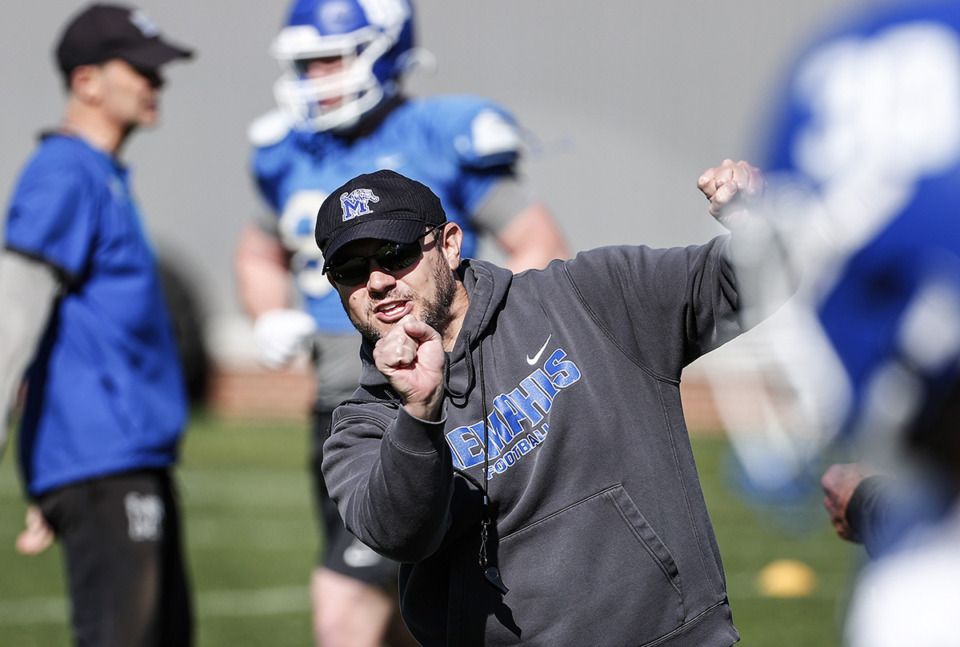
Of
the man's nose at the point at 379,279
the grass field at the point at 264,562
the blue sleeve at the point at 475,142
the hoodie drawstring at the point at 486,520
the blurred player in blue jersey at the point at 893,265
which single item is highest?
the blurred player in blue jersey at the point at 893,265

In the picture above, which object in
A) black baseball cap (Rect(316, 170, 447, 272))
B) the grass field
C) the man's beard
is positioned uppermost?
black baseball cap (Rect(316, 170, 447, 272))

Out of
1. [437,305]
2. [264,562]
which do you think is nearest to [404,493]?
[437,305]

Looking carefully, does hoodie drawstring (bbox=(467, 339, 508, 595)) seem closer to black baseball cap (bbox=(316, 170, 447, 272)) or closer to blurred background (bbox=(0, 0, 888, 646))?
black baseball cap (bbox=(316, 170, 447, 272))

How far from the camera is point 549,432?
2.79 metres

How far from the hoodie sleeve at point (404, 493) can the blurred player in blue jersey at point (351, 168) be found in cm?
211

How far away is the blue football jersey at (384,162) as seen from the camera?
460 cm

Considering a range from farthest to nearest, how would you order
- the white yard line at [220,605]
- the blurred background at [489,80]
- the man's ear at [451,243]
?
the blurred background at [489,80] → the white yard line at [220,605] → the man's ear at [451,243]

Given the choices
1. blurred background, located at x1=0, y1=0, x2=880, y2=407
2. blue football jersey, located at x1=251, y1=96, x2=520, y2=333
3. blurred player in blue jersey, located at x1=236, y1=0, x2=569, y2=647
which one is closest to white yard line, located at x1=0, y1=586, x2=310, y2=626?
blurred player in blue jersey, located at x1=236, y1=0, x2=569, y2=647

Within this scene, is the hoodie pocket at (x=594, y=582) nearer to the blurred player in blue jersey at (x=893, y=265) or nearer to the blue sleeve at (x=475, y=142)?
the blurred player in blue jersey at (x=893, y=265)

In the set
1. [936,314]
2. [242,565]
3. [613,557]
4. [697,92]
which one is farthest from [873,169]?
[697,92]

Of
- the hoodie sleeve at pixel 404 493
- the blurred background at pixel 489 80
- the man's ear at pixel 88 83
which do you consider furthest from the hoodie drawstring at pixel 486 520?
the blurred background at pixel 489 80

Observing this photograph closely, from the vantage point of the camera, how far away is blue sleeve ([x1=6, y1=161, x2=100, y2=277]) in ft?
14.0

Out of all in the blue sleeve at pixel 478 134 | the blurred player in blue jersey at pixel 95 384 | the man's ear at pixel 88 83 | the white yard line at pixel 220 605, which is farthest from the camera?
the white yard line at pixel 220 605

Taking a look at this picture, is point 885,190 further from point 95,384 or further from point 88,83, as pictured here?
point 88,83
